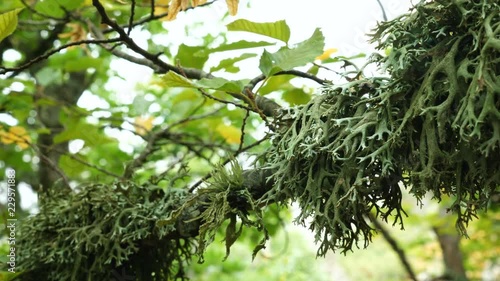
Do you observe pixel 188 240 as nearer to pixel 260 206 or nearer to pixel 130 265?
pixel 130 265

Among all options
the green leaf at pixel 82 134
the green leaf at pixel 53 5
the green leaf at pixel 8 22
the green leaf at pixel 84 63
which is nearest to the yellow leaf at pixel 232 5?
the green leaf at pixel 8 22

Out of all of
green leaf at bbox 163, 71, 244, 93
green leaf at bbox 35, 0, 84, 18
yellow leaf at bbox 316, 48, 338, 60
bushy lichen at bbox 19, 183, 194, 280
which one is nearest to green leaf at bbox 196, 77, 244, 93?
green leaf at bbox 163, 71, 244, 93

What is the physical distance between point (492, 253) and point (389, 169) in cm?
268

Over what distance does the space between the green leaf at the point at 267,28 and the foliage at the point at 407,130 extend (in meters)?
0.16

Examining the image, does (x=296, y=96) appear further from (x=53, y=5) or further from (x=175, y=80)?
(x=53, y=5)

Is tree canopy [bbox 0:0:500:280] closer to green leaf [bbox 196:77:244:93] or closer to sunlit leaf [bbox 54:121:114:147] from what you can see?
green leaf [bbox 196:77:244:93]

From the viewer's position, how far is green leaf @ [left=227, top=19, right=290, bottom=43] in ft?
1.93

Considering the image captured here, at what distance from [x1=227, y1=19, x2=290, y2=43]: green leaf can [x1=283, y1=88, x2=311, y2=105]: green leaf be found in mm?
180

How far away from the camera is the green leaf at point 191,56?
712mm

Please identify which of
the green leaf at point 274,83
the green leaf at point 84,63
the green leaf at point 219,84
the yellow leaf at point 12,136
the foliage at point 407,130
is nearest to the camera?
the foliage at point 407,130

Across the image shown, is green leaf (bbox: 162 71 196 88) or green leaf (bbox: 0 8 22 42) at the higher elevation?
green leaf (bbox: 0 8 22 42)

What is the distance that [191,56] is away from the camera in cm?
72

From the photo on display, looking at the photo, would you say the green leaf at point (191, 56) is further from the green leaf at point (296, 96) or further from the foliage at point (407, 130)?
the foliage at point (407, 130)

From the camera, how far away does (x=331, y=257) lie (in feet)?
25.1
